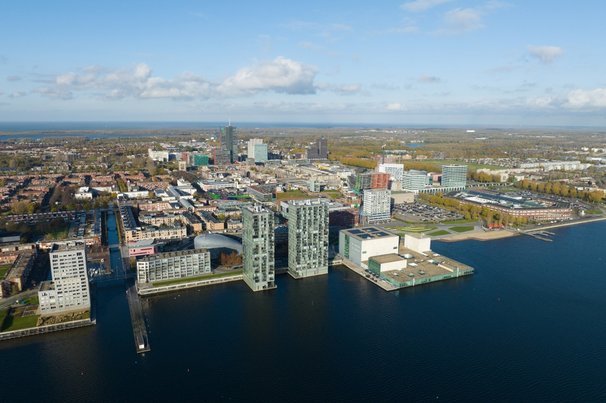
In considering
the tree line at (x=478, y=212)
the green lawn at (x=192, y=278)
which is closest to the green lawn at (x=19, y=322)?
the green lawn at (x=192, y=278)

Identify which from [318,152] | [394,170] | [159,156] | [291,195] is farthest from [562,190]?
[159,156]

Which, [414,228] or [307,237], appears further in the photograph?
[414,228]

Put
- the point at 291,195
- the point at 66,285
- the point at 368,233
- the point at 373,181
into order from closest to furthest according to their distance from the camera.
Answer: the point at 66,285 → the point at 368,233 → the point at 291,195 → the point at 373,181

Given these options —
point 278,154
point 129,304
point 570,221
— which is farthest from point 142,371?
point 278,154

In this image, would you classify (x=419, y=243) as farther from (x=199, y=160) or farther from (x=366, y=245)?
(x=199, y=160)

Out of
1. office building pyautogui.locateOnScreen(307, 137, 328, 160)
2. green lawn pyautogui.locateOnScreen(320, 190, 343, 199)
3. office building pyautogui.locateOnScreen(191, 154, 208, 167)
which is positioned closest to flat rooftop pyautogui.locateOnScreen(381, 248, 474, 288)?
green lawn pyautogui.locateOnScreen(320, 190, 343, 199)

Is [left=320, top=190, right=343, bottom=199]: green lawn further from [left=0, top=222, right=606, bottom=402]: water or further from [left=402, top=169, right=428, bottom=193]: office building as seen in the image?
[left=0, top=222, right=606, bottom=402]: water

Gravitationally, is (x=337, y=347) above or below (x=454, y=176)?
below
